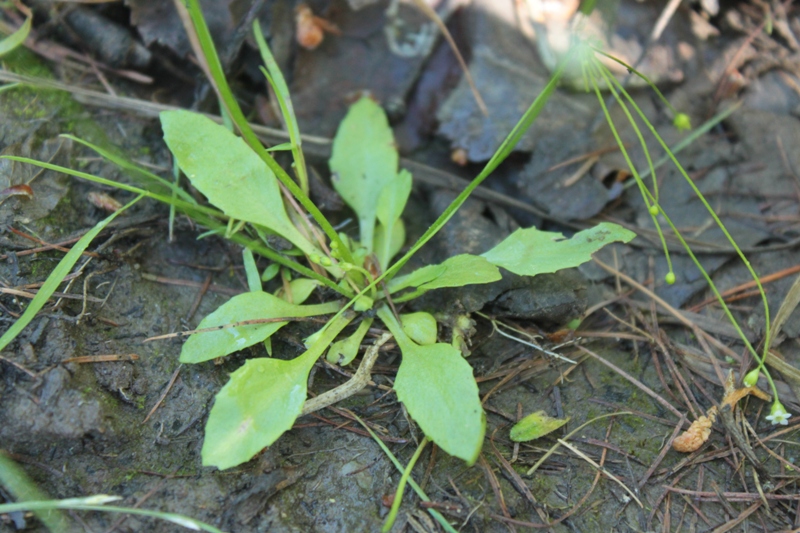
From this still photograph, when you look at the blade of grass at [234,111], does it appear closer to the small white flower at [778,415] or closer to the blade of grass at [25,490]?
the blade of grass at [25,490]

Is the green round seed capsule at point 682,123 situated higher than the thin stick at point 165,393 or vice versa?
the green round seed capsule at point 682,123

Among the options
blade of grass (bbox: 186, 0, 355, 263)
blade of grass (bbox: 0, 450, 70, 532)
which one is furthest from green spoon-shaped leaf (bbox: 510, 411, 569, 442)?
blade of grass (bbox: 0, 450, 70, 532)

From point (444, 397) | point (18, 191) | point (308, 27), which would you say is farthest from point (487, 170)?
point (18, 191)

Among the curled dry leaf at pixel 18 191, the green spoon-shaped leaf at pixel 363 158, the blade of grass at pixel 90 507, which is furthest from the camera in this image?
the green spoon-shaped leaf at pixel 363 158

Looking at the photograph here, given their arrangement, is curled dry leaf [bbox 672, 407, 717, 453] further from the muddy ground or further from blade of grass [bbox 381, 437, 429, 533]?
blade of grass [bbox 381, 437, 429, 533]

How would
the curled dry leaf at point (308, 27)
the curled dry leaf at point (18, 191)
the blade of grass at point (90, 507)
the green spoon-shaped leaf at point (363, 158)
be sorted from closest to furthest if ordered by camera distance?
the blade of grass at point (90, 507)
the curled dry leaf at point (18, 191)
the green spoon-shaped leaf at point (363, 158)
the curled dry leaf at point (308, 27)

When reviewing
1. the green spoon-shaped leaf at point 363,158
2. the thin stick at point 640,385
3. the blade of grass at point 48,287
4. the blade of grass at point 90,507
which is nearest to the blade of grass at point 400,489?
the blade of grass at point 90,507

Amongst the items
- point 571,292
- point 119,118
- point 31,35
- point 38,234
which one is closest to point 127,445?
point 38,234
